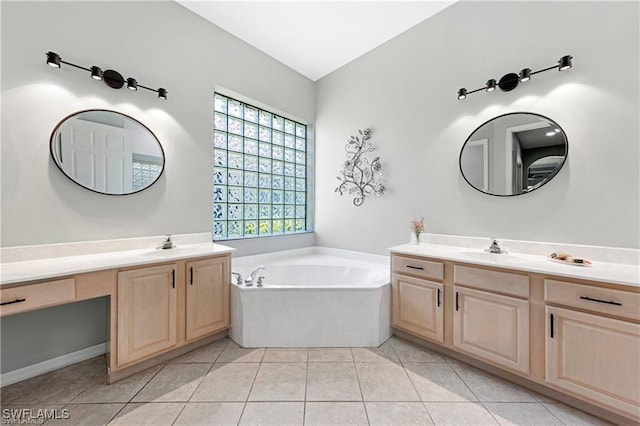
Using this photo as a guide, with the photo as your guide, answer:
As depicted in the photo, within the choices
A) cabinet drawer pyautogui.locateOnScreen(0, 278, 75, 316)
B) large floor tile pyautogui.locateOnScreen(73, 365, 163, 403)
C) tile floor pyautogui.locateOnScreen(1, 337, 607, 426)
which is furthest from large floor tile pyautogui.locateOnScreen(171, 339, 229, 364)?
cabinet drawer pyautogui.locateOnScreen(0, 278, 75, 316)

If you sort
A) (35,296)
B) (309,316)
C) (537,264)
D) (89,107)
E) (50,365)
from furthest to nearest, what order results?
1. (309,316)
2. (89,107)
3. (50,365)
4. (537,264)
5. (35,296)

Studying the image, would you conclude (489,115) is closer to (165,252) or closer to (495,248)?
(495,248)

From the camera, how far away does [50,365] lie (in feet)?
6.13

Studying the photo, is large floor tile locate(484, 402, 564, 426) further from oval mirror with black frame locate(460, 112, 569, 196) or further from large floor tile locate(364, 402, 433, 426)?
oval mirror with black frame locate(460, 112, 569, 196)

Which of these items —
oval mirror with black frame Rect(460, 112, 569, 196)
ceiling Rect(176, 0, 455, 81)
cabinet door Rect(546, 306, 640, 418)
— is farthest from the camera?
ceiling Rect(176, 0, 455, 81)

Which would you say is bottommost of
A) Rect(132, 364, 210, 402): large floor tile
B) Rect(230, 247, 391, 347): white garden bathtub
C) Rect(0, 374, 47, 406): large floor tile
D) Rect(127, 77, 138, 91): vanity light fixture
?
Rect(132, 364, 210, 402): large floor tile

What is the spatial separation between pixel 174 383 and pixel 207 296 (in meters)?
0.63

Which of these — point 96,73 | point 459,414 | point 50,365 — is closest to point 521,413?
point 459,414

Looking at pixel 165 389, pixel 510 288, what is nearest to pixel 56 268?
pixel 165 389

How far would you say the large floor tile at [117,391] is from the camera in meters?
1.60

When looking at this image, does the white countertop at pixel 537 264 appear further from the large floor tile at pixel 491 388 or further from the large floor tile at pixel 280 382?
the large floor tile at pixel 280 382

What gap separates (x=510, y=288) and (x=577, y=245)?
697mm

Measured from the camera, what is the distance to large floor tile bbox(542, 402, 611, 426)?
1.43m

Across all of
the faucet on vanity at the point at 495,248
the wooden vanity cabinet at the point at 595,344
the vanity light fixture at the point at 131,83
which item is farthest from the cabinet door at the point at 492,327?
the vanity light fixture at the point at 131,83
